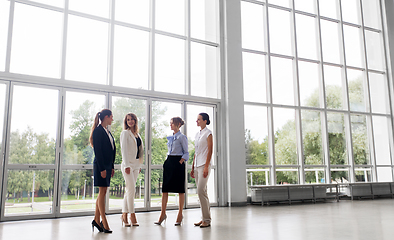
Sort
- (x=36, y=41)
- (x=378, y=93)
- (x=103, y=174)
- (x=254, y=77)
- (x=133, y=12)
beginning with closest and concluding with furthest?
(x=103, y=174) → (x=36, y=41) → (x=133, y=12) → (x=254, y=77) → (x=378, y=93)

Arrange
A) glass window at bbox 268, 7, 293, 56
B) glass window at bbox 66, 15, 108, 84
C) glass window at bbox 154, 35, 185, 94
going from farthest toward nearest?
glass window at bbox 268, 7, 293, 56 < glass window at bbox 154, 35, 185, 94 < glass window at bbox 66, 15, 108, 84

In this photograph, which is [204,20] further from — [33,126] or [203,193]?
[203,193]

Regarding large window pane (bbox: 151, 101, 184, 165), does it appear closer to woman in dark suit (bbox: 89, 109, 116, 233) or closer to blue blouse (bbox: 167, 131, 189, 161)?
blue blouse (bbox: 167, 131, 189, 161)

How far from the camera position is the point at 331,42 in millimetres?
9609

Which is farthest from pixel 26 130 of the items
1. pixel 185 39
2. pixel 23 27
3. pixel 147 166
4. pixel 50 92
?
pixel 185 39

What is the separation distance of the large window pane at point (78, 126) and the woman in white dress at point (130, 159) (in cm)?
197

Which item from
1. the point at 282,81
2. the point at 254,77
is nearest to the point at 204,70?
the point at 254,77

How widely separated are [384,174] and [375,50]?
3959 mm

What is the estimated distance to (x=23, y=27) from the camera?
571 cm

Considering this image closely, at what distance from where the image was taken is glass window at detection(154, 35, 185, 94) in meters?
6.96

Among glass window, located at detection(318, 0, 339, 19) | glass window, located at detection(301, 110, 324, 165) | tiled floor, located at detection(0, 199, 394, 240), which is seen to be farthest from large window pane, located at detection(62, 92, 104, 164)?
glass window, located at detection(318, 0, 339, 19)

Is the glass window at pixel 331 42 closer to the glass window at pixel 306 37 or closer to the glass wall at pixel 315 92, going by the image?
the glass wall at pixel 315 92

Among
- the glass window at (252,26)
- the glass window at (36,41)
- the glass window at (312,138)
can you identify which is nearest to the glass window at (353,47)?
the glass window at (312,138)

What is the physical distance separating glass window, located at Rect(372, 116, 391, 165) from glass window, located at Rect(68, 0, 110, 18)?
8.44 metres
